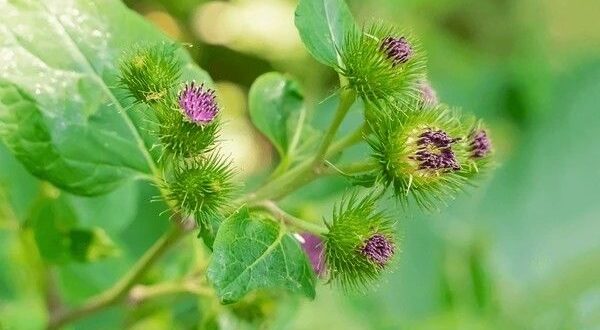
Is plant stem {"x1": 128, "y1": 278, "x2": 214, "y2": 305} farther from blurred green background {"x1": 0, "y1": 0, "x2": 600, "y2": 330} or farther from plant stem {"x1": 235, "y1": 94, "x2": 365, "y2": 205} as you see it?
blurred green background {"x1": 0, "y1": 0, "x2": 600, "y2": 330}

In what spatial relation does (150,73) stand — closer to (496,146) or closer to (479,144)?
(479,144)

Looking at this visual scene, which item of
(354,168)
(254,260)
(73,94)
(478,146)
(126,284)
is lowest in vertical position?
(126,284)

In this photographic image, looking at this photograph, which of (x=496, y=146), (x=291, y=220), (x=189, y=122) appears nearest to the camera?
(x=189, y=122)

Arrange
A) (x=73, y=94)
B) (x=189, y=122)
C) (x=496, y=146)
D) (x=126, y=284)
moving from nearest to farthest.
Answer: (x=189, y=122), (x=73, y=94), (x=126, y=284), (x=496, y=146)

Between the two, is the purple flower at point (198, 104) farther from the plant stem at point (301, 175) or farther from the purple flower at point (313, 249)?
the purple flower at point (313, 249)

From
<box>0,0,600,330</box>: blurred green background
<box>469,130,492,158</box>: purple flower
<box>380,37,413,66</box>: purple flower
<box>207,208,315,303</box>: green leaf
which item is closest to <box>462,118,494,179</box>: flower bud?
<box>469,130,492,158</box>: purple flower

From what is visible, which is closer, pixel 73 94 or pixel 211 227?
pixel 211 227

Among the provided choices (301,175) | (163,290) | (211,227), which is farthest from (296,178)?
(163,290)
